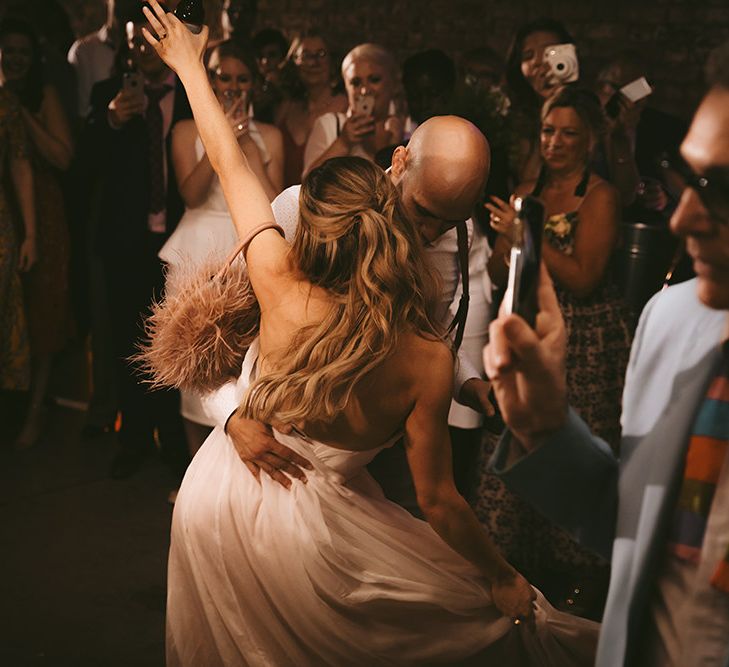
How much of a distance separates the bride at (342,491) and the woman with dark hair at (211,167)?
5.97 feet

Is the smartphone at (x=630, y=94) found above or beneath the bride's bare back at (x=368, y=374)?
above

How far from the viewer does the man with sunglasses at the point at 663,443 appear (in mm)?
1078

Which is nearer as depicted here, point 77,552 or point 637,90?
point 77,552

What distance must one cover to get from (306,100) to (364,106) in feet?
3.26

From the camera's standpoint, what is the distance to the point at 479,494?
346 cm

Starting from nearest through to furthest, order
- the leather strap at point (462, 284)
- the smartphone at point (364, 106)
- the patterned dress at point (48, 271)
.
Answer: the leather strap at point (462, 284) < the smartphone at point (364, 106) < the patterned dress at point (48, 271)

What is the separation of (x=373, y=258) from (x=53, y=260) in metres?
3.19

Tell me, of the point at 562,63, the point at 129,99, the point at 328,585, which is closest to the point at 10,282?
the point at 129,99

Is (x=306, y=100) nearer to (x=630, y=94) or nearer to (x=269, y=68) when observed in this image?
(x=269, y=68)

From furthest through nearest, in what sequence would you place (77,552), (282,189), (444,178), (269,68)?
(269,68) → (282,189) → (77,552) → (444,178)

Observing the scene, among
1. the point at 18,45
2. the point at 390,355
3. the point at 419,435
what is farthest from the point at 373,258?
the point at 18,45

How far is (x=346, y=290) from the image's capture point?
1.83 metres

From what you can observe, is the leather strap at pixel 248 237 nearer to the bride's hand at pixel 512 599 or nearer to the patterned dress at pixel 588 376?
the bride's hand at pixel 512 599

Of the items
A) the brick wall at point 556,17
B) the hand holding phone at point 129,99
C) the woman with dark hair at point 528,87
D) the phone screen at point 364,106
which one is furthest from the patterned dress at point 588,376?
the brick wall at point 556,17
